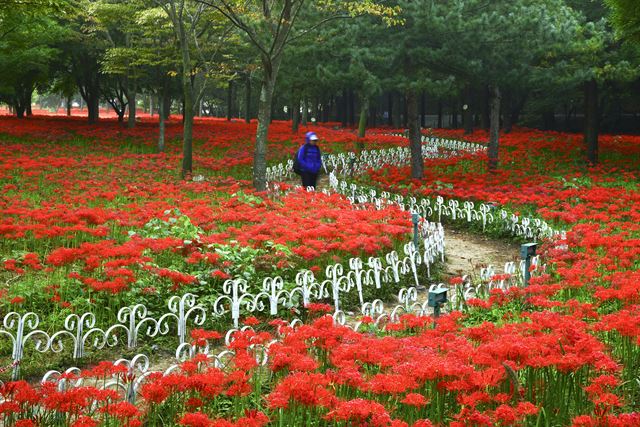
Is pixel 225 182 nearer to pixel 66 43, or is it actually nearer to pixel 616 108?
pixel 66 43

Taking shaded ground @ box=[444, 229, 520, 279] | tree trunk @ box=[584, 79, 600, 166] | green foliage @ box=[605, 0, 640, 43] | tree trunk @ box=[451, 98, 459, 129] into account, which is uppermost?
green foliage @ box=[605, 0, 640, 43]

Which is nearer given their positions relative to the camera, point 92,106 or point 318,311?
point 318,311

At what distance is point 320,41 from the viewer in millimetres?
18938

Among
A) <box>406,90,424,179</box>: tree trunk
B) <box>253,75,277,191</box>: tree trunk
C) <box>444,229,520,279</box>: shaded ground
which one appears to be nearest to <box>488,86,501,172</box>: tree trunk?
<box>406,90,424,179</box>: tree trunk

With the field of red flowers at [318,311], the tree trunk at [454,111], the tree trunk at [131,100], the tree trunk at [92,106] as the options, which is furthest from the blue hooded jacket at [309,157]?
the tree trunk at [454,111]

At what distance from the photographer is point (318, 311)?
8.02 metres

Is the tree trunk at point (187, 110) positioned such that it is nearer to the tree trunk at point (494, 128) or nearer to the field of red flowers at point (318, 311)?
the field of red flowers at point (318, 311)

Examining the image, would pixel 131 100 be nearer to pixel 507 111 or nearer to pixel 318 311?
pixel 507 111

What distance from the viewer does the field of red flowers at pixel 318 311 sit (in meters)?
3.74

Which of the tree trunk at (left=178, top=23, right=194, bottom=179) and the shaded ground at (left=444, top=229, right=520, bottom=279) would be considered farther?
the tree trunk at (left=178, top=23, right=194, bottom=179)

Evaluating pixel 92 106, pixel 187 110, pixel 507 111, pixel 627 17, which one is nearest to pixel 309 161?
pixel 187 110

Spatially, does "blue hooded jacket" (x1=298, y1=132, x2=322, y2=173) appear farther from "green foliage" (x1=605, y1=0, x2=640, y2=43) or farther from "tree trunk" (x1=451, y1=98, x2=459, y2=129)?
"tree trunk" (x1=451, y1=98, x2=459, y2=129)

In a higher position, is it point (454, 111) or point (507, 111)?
point (454, 111)

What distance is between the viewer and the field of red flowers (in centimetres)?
374
